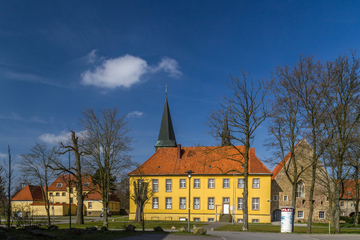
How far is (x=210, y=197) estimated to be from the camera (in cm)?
4531

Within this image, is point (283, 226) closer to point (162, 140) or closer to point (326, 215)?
point (326, 215)

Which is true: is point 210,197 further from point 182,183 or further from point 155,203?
point 155,203

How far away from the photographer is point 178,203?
46.0 m

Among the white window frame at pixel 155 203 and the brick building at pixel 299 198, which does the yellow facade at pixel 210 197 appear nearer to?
the white window frame at pixel 155 203

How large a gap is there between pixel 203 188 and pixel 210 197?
4.89 feet

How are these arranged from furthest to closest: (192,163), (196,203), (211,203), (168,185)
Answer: (192,163) → (168,185) → (196,203) → (211,203)

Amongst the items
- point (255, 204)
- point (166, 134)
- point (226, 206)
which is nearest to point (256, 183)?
point (255, 204)

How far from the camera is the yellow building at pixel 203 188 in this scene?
44.0 meters

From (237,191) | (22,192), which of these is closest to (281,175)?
(237,191)

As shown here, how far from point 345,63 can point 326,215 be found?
99.9 feet

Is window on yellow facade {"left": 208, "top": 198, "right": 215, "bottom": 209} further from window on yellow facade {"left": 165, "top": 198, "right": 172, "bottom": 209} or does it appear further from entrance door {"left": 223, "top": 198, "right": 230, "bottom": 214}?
window on yellow facade {"left": 165, "top": 198, "right": 172, "bottom": 209}

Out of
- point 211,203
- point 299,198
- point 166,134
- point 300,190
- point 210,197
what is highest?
point 166,134

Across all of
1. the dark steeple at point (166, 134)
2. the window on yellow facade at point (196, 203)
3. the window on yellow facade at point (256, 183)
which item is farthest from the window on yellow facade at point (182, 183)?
the dark steeple at point (166, 134)

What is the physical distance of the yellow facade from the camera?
43.8 m
